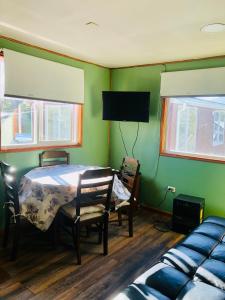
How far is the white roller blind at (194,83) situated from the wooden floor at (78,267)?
2.02 meters

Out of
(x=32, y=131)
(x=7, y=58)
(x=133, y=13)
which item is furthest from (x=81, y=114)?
(x=133, y=13)

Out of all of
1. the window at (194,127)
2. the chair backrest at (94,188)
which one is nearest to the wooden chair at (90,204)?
the chair backrest at (94,188)

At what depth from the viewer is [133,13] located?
7.11 ft

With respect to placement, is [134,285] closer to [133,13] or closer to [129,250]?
[129,250]

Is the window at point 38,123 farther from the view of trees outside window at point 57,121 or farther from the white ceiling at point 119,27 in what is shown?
the white ceiling at point 119,27

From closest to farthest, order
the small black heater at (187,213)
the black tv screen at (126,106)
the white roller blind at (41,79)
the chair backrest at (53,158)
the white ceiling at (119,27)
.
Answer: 1. the white ceiling at (119,27)
2. the white roller blind at (41,79)
3. the small black heater at (187,213)
4. the chair backrest at (53,158)
5. the black tv screen at (126,106)

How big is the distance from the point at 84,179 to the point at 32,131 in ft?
4.74

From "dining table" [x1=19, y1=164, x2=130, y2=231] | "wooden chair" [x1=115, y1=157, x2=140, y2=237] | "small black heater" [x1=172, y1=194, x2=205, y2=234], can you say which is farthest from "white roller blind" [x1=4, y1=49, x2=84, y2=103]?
"small black heater" [x1=172, y1=194, x2=205, y2=234]

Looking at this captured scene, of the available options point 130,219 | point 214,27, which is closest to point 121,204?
point 130,219

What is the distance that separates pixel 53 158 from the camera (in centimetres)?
366

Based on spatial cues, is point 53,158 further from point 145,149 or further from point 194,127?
point 194,127

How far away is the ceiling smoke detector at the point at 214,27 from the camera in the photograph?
234 cm

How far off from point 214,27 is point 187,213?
226 cm

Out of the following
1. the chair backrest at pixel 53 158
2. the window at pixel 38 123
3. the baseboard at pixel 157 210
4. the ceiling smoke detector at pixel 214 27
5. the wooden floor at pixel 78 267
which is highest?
the ceiling smoke detector at pixel 214 27
